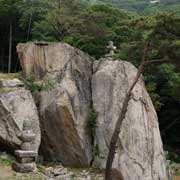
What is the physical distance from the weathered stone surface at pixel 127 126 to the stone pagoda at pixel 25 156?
3155mm

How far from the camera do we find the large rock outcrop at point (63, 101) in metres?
14.3

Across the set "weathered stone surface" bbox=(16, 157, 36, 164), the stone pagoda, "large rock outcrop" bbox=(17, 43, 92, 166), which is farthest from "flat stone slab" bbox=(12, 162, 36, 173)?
"large rock outcrop" bbox=(17, 43, 92, 166)

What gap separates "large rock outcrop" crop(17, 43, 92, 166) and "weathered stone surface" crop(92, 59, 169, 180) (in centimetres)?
50

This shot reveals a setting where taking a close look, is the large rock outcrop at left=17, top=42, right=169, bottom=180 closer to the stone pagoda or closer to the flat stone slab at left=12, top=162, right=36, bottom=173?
the stone pagoda

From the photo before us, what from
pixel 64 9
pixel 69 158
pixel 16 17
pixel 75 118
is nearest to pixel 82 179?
pixel 69 158

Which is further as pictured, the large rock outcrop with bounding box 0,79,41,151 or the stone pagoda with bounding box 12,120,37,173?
the large rock outcrop with bounding box 0,79,41,151

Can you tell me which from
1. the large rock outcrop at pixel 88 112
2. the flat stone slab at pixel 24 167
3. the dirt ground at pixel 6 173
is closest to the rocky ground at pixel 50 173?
the dirt ground at pixel 6 173

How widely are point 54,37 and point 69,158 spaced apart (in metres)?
8.45

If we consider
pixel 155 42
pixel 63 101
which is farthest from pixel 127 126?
pixel 155 42

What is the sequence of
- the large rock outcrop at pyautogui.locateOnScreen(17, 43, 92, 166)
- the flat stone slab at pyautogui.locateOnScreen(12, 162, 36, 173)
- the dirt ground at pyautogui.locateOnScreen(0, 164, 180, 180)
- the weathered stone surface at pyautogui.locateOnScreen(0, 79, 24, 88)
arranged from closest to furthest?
the dirt ground at pyautogui.locateOnScreen(0, 164, 180, 180)
the flat stone slab at pyautogui.locateOnScreen(12, 162, 36, 173)
the weathered stone surface at pyautogui.locateOnScreen(0, 79, 24, 88)
the large rock outcrop at pyautogui.locateOnScreen(17, 43, 92, 166)

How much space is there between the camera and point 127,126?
14.4 meters


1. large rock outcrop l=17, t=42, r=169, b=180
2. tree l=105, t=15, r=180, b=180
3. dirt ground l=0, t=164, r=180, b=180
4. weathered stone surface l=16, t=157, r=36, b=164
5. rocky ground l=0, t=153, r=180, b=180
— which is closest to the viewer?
dirt ground l=0, t=164, r=180, b=180

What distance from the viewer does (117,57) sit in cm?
1550

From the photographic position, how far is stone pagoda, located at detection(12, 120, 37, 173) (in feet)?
37.1
